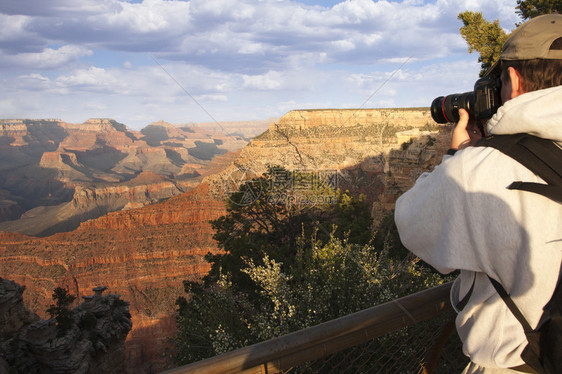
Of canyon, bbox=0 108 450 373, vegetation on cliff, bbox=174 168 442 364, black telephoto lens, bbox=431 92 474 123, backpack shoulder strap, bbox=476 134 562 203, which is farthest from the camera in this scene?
canyon, bbox=0 108 450 373

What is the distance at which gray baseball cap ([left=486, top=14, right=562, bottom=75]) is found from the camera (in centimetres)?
103

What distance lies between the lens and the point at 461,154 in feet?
3.42

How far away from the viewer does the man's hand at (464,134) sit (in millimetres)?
1343

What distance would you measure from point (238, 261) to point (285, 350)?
1188 centimetres

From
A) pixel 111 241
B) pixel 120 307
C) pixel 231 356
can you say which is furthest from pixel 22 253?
pixel 231 356

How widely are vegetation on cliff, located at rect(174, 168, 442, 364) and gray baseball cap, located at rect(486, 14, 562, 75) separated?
128 inches

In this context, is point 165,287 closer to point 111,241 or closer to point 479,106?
point 111,241

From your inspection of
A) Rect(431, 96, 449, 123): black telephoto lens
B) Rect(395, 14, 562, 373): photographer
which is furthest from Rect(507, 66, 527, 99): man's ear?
Rect(431, 96, 449, 123): black telephoto lens

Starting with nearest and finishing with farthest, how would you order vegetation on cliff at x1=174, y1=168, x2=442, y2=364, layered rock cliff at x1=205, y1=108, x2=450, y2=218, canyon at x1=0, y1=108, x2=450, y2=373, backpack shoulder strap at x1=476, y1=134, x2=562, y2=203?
backpack shoulder strap at x1=476, y1=134, x2=562, y2=203 < vegetation on cliff at x1=174, y1=168, x2=442, y2=364 < layered rock cliff at x1=205, y1=108, x2=450, y2=218 < canyon at x1=0, y1=108, x2=450, y2=373

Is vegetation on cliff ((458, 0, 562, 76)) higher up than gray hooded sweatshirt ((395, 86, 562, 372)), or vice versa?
vegetation on cliff ((458, 0, 562, 76))

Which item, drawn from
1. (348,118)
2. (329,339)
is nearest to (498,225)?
(329,339)

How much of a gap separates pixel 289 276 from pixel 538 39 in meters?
4.58

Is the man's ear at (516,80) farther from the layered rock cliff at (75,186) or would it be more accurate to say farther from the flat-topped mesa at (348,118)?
the layered rock cliff at (75,186)

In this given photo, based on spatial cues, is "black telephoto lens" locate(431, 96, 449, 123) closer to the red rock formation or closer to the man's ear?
the man's ear
